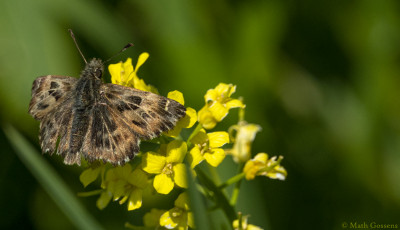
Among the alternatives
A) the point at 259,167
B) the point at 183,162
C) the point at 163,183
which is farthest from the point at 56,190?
the point at 259,167

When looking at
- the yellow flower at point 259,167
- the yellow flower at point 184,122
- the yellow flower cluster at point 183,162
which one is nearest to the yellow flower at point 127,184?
the yellow flower cluster at point 183,162

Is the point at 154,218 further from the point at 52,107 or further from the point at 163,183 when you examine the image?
the point at 52,107

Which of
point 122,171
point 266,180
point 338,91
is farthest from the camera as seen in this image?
point 338,91

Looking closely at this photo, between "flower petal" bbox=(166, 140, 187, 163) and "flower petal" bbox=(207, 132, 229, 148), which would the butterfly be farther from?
"flower petal" bbox=(207, 132, 229, 148)

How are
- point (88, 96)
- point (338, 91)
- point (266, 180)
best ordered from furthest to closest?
point (338, 91) → point (266, 180) → point (88, 96)

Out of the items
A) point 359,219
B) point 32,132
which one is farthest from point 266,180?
point 32,132

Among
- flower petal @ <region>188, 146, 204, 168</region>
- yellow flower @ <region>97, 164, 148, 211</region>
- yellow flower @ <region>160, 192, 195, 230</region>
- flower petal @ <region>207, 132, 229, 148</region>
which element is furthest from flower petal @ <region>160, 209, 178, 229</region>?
flower petal @ <region>207, 132, 229, 148</region>

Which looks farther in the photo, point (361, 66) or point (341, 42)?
point (341, 42)

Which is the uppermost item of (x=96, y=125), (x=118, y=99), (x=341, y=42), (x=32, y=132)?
(x=341, y=42)

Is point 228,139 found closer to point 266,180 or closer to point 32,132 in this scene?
point 266,180
